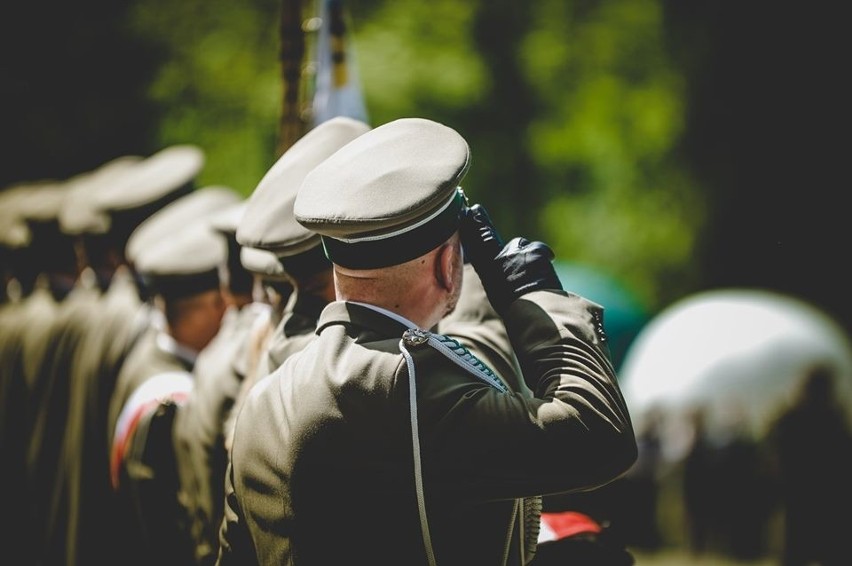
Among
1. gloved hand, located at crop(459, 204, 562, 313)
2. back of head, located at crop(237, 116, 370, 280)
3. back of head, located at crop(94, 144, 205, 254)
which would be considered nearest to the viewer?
gloved hand, located at crop(459, 204, 562, 313)

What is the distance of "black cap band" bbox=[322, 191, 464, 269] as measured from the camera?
6.79 feet

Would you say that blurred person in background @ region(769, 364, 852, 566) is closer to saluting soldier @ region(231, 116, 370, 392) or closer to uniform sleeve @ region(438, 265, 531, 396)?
uniform sleeve @ region(438, 265, 531, 396)

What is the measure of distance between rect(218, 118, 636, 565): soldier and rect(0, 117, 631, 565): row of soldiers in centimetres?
15

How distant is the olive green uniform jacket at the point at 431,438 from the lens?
1.94m

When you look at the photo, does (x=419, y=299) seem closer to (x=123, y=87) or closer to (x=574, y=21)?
(x=123, y=87)

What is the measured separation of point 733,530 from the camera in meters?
12.4

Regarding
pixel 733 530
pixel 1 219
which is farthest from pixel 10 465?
pixel 733 530

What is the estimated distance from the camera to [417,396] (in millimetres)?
1993

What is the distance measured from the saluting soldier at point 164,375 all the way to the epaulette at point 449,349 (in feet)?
6.81

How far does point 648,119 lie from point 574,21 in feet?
6.32

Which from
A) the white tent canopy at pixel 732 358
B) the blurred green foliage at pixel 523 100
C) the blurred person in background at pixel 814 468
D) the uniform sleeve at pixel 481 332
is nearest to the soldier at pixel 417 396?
the uniform sleeve at pixel 481 332

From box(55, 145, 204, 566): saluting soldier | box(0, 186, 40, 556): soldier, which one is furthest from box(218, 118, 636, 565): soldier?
box(0, 186, 40, 556): soldier

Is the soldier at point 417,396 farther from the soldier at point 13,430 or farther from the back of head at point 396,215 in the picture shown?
the soldier at point 13,430

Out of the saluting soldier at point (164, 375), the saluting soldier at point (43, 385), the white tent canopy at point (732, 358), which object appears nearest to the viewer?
the saluting soldier at point (164, 375)
